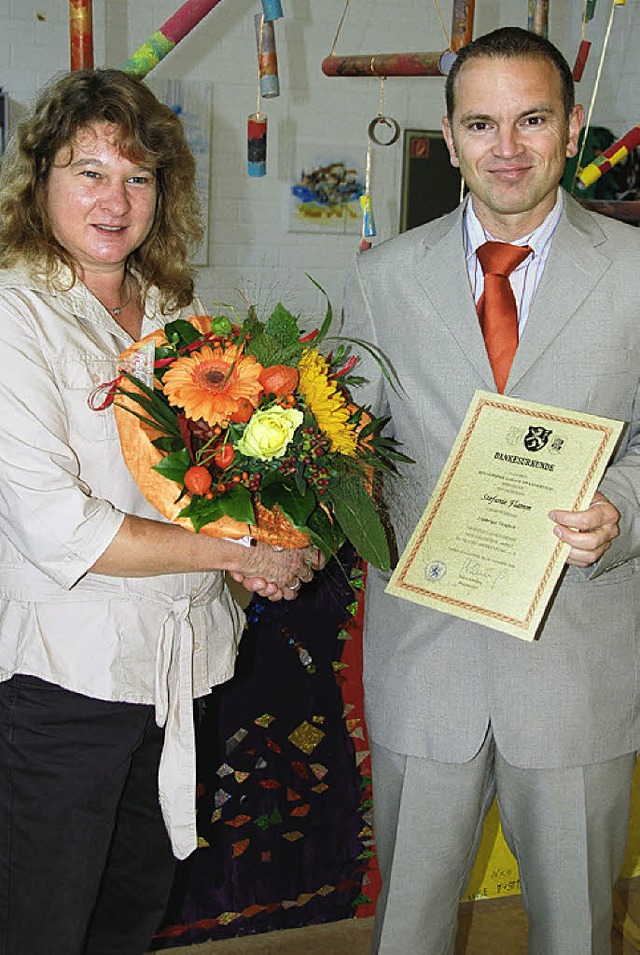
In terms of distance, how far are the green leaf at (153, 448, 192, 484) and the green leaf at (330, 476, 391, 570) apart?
0.76 feet

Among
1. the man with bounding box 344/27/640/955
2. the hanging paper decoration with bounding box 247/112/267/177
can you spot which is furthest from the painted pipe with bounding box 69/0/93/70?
the man with bounding box 344/27/640/955

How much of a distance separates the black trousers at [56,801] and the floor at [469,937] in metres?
0.81

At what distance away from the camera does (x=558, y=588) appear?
1750mm

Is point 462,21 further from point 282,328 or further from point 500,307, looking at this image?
point 282,328

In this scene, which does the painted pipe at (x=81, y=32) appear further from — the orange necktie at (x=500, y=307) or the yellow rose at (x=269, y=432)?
the yellow rose at (x=269, y=432)

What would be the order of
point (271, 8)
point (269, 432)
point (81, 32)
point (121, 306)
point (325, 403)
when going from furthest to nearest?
point (271, 8) < point (81, 32) < point (121, 306) < point (325, 403) < point (269, 432)

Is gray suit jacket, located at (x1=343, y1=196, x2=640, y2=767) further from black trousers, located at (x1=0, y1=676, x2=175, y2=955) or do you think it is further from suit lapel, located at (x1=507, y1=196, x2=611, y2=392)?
black trousers, located at (x1=0, y1=676, x2=175, y2=955)

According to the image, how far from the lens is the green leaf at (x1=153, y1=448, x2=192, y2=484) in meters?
1.53

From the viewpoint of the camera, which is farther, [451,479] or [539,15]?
[539,15]

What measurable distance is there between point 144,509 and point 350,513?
36 centimetres

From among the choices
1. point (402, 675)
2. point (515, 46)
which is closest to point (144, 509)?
point (402, 675)

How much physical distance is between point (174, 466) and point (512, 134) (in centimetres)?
76

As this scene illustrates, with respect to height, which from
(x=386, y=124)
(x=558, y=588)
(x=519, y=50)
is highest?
(x=386, y=124)

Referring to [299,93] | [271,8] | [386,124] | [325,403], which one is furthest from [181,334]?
[299,93]
